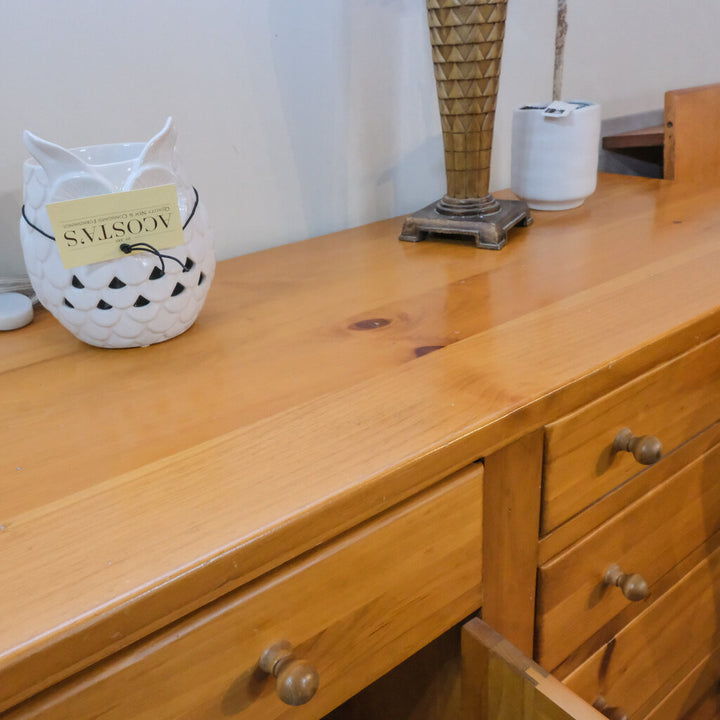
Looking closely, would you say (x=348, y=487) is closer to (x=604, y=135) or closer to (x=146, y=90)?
(x=146, y=90)

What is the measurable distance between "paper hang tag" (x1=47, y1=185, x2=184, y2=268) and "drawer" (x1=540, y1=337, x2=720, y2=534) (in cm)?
37

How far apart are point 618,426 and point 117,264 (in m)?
0.46

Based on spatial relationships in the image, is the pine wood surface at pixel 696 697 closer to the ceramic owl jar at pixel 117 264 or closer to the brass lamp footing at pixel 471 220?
the brass lamp footing at pixel 471 220

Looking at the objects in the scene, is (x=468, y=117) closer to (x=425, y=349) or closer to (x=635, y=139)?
(x=425, y=349)

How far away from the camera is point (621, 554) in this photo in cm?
68

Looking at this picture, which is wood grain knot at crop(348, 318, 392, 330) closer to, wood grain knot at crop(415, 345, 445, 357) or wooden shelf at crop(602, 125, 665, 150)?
wood grain knot at crop(415, 345, 445, 357)

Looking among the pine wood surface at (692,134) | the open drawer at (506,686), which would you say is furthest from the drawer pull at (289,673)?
the pine wood surface at (692,134)

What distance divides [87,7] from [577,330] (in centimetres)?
60


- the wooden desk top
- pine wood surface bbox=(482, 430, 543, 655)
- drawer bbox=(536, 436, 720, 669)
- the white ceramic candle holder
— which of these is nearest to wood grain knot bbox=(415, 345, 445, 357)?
the wooden desk top

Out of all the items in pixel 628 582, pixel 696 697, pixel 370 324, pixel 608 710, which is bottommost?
pixel 696 697

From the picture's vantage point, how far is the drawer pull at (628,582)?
65cm

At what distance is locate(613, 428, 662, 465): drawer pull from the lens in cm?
61

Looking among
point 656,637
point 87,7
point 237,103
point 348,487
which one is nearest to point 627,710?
point 656,637

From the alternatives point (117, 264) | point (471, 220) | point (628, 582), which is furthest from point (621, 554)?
point (117, 264)
